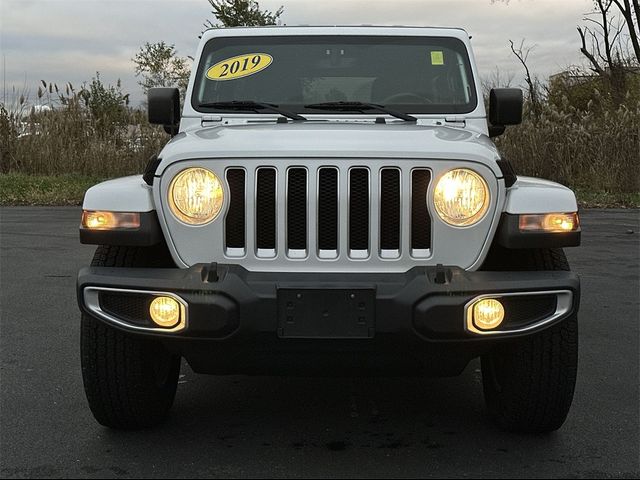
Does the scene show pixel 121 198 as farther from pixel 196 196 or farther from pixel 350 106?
pixel 350 106

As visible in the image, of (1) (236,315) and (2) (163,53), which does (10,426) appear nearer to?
(1) (236,315)

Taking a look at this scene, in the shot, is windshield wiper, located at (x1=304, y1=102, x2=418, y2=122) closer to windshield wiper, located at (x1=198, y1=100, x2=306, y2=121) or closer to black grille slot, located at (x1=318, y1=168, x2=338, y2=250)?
windshield wiper, located at (x1=198, y1=100, x2=306, y2=121)

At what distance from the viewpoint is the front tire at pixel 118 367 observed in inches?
127

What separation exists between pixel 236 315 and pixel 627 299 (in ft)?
14.8

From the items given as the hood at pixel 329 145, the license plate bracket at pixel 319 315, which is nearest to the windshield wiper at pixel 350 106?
the hood at pixel 329 145

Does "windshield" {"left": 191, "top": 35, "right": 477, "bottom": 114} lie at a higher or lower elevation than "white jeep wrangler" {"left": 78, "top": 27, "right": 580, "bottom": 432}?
higher

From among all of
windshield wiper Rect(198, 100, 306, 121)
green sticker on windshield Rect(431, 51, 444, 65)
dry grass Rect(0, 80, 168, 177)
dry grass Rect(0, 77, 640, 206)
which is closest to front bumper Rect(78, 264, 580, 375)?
windshield wiper Rect(198, 100, 306, 121)

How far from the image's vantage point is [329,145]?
10.1ft

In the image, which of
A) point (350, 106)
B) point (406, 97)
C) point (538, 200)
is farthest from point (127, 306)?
point (406, 97)

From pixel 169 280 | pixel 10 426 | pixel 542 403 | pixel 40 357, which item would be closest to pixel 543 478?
pixel 542 403

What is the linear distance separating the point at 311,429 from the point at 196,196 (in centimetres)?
113

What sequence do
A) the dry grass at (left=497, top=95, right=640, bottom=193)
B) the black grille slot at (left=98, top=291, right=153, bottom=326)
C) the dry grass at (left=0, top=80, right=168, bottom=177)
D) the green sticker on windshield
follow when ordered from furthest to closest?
the dry grass at (left=0, top=80, right=168, bottom=177) → the dry grass at (left=497, top=95, right=640, bottom=193) → the green sticker on windshield → the black grille slot at (left=98, top=291, right=153, bottom=326)

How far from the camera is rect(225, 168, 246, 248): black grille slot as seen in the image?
3031 mm

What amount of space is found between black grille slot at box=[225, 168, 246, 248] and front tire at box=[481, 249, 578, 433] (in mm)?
981
